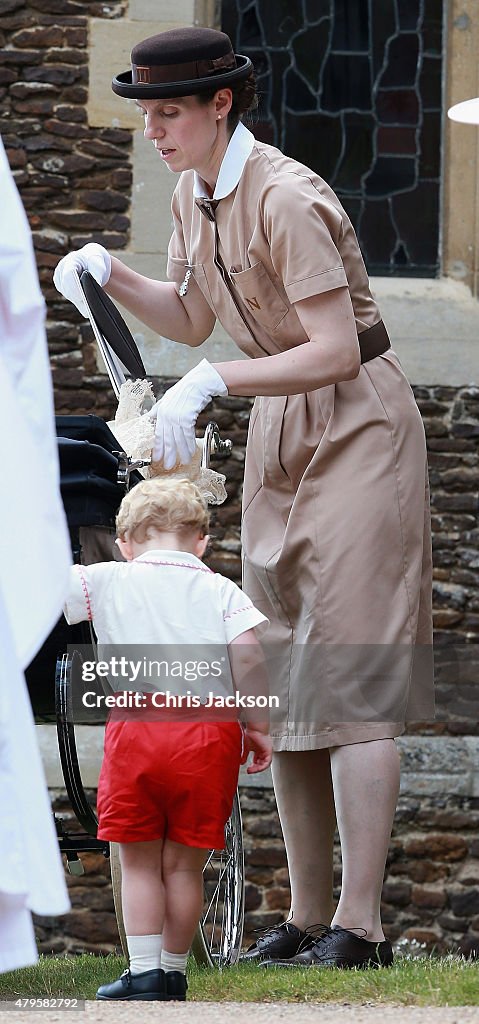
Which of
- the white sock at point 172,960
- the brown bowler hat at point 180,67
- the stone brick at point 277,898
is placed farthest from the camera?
the stone brick at point 277,898

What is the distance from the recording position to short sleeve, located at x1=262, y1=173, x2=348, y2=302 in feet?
9.81

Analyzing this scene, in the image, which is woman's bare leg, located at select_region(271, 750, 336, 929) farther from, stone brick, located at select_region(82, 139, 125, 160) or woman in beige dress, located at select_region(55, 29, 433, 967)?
stone brick, located at select_region(82, 139, 125, 160)

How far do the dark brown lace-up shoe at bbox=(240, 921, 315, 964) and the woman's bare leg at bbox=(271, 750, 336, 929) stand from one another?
1.3 inches

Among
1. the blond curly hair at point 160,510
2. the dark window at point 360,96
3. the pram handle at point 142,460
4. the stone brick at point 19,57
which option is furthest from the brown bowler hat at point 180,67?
the dark window at point 360,96

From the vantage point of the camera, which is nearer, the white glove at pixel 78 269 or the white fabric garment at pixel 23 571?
the white fabric garment at pixel 23 571

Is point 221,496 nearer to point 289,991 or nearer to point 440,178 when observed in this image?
point 289,991

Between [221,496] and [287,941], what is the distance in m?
0.97

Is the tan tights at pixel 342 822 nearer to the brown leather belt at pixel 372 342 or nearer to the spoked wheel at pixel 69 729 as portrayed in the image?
the spoked wheel at pixel 69 729

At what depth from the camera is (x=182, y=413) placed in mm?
2900

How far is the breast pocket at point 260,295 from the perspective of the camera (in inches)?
124

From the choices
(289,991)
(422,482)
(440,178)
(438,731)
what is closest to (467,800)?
(438,731)

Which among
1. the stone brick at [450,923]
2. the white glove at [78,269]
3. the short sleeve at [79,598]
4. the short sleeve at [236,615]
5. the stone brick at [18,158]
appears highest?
the white glove at [78,269]

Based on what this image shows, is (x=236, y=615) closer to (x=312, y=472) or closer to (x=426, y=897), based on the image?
(x=312, y=472)

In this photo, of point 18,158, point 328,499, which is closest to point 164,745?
point 328,499
